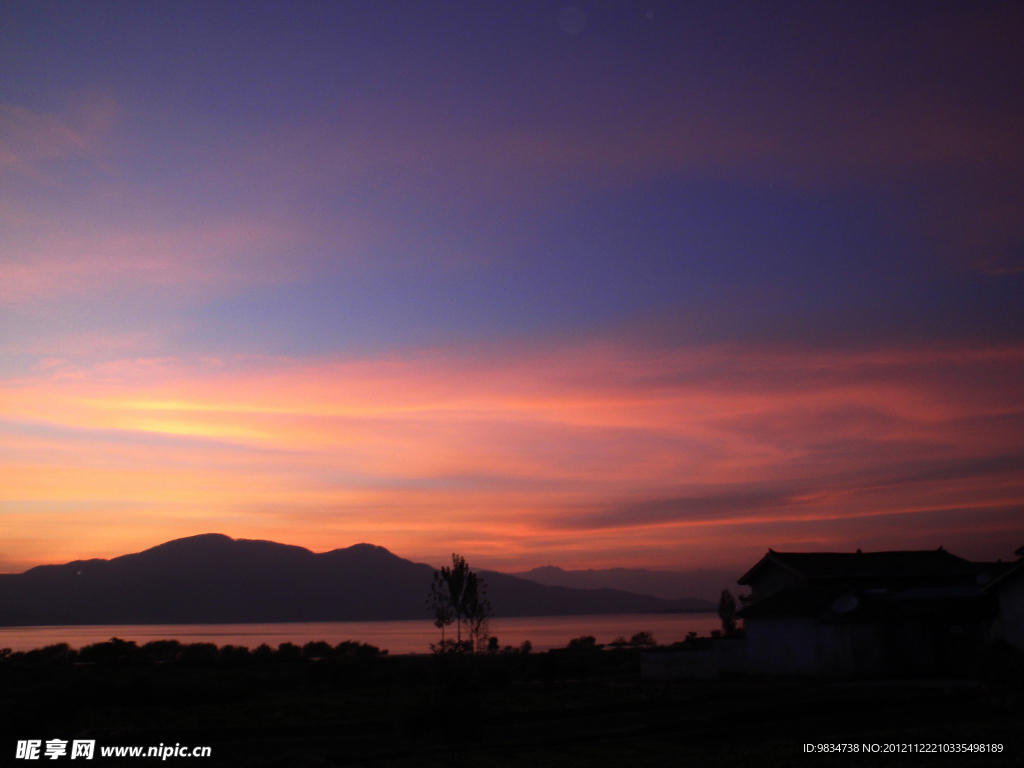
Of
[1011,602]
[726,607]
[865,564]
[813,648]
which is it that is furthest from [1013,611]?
[726,607]

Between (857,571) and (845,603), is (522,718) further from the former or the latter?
(857,571)

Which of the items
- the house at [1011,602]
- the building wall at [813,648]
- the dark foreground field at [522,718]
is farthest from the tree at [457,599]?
the house at [1011,602]

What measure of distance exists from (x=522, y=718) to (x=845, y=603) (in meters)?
16.7

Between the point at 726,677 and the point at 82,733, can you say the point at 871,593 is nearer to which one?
the point at 726,677

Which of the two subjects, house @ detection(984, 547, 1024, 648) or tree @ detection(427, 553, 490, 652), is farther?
tree @ detection(427, 553, 490, 652)

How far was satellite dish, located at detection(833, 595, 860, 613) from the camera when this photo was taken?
98.1ft

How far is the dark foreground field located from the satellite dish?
3.82 metres

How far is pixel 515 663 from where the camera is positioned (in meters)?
43.1

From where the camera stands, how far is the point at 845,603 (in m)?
30.4

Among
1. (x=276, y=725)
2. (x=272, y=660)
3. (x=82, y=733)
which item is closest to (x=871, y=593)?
(x=276, y=725)

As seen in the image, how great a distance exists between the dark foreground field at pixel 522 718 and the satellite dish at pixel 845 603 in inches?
150

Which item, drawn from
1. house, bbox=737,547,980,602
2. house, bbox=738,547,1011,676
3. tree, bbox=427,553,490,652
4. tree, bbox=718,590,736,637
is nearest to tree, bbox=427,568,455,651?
tree, bbox=427,553,490,652

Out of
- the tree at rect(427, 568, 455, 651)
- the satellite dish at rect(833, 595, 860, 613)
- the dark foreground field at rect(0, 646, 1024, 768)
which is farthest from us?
the tree at rect(427, 568, 455, 651)

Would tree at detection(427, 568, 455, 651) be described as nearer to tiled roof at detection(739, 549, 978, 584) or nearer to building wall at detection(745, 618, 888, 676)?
building wall at detection(745, 618, 888, 676)
